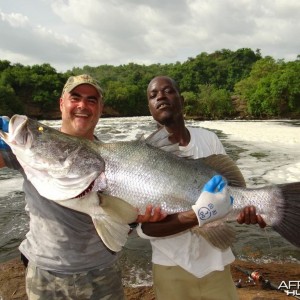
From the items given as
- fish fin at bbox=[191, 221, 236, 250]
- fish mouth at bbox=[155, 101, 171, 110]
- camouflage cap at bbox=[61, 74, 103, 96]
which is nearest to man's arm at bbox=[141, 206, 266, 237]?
fish fin at bbox=[191, 221, 236, 250]

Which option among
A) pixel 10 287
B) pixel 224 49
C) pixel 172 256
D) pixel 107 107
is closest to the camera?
pixel 172 256

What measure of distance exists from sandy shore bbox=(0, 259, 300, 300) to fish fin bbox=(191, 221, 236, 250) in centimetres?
230

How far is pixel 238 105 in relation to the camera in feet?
220

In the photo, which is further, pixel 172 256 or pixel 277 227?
pixel 172 256

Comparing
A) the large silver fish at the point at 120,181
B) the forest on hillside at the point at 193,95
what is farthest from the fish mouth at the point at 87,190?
the forest on hillside at the point at 193,95

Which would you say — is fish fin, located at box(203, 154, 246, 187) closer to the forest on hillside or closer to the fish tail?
the fish tail

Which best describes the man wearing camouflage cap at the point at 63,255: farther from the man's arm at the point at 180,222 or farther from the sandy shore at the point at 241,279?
the sandy shore at the point at 241,279

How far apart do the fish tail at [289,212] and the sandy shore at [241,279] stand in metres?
2.39

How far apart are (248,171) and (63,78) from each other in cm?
6961

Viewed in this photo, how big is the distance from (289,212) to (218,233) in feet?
1.88

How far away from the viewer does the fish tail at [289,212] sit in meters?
2.72

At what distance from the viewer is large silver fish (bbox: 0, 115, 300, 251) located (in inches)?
102

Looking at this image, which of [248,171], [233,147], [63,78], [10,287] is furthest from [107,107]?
[10,287]

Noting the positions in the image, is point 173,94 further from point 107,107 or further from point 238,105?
point 107,107
